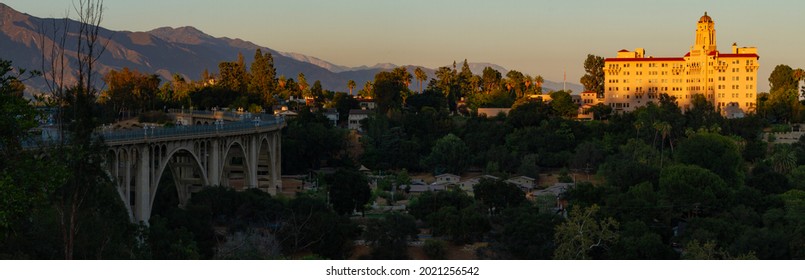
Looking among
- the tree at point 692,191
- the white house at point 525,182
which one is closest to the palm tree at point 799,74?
the white house at point 525,182

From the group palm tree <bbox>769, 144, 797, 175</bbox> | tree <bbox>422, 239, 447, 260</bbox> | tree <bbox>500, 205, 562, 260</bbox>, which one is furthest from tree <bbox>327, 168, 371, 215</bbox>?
palm tree <bbox>769, 144, 797, 175</bbox>

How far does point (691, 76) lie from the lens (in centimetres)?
12362

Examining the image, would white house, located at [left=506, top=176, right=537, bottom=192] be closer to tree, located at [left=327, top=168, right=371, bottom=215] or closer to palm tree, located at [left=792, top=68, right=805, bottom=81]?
tree, located at [left=327, top=168, right=371, bottom=215]

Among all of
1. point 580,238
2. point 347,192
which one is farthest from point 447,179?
point 580,238

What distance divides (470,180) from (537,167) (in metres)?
7.68

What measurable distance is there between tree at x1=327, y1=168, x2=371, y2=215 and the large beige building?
65.2m

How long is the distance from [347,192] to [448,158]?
84.5ft

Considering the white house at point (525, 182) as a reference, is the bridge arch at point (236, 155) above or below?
above

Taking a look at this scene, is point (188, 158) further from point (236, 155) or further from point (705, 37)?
point (705, 37)

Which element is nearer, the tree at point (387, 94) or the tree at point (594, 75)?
the tree at point (387, 94)

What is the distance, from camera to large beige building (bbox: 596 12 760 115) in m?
120

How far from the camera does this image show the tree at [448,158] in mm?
86750

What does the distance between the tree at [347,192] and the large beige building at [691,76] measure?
6517cm

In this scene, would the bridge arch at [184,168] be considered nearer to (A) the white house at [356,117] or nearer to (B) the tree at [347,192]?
(B) the tree at [347,192]
